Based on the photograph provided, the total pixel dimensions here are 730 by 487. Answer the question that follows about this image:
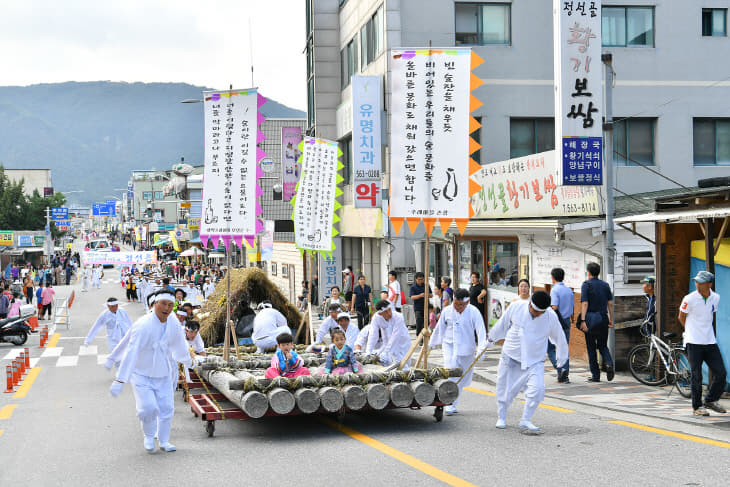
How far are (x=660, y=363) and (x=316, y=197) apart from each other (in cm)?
945

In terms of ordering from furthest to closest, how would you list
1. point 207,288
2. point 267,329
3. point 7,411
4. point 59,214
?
1. point 59,214
2. point 207,288
3. point 267,329
4. point 7,411

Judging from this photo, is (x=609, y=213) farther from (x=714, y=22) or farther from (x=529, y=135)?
(x=714, y=22)

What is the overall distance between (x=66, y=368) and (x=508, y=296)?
10.4m

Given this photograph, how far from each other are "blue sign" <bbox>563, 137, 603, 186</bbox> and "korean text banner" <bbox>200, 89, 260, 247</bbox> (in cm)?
582

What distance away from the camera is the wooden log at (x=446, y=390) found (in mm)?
9711

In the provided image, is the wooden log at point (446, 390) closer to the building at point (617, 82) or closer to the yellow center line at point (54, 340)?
the building at point (617, 82)

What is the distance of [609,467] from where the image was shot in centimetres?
756

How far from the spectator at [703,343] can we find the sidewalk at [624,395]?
0.23 m

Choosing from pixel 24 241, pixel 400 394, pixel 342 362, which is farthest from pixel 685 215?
pixel 24 241

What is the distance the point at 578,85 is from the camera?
16156mm

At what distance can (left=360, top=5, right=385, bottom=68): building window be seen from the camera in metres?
28.7

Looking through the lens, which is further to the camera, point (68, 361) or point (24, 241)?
point (24, 241)

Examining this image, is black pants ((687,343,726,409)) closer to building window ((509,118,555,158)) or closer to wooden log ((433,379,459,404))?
wooden log ((433,379,459,404))

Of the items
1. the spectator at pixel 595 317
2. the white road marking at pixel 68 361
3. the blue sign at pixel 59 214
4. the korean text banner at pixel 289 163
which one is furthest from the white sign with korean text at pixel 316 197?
the blue sign at pixel 59 214
